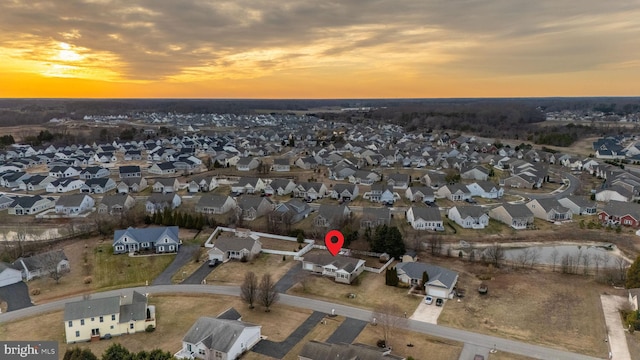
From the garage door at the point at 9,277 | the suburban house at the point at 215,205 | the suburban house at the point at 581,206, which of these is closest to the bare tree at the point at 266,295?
the garage door at the point at 9,277

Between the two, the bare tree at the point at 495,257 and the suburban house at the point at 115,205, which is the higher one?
the suburban house at the point at 115,205

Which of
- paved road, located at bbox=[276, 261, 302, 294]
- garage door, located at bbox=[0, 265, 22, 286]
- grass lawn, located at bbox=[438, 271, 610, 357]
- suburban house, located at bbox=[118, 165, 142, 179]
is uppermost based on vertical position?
suburban house, located at bbox=[118, 165, 142, 179]

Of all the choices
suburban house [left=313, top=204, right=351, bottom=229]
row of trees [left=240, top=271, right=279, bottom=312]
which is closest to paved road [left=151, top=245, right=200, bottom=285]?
row of trees [left=240, top=271, right=279, bottom=312]

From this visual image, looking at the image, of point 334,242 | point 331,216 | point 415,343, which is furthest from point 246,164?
point 415,343

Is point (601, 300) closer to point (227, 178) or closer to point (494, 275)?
point (494, 275)

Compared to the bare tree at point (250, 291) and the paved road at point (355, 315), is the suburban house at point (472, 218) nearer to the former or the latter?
the paved road at point (355, 315)

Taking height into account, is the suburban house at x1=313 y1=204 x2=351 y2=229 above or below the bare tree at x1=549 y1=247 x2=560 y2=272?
above

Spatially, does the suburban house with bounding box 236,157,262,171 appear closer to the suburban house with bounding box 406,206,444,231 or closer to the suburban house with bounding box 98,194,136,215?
the suburban house with bounding box 98,194,136,215

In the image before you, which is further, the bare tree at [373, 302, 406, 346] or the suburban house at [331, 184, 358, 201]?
the suburban house at [331, 184, 358, 201]
